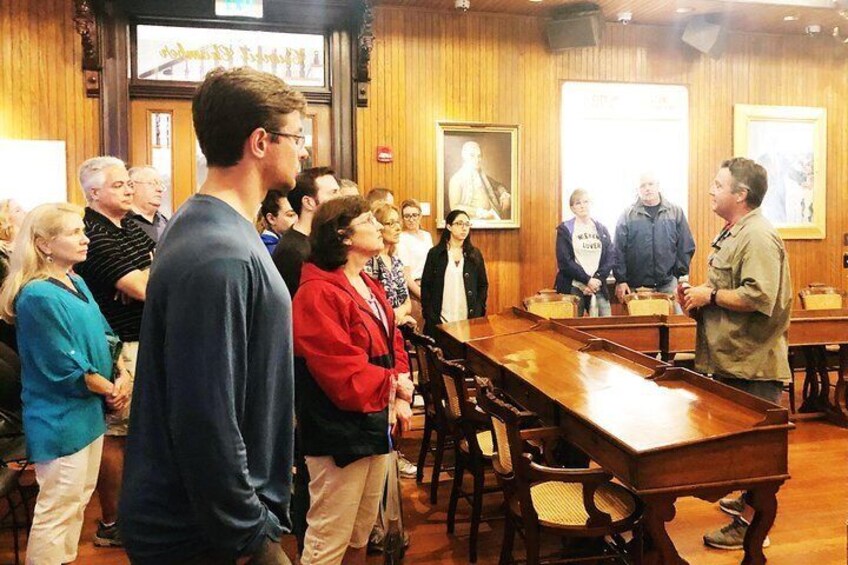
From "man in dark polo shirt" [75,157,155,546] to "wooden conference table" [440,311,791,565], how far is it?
5.71 feet

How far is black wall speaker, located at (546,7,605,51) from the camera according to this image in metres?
6.80

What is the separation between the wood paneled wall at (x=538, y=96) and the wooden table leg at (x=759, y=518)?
4823mm

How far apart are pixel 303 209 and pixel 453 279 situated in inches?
108

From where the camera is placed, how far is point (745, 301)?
3160 mm

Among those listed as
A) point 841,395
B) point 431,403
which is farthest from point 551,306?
point 841,395

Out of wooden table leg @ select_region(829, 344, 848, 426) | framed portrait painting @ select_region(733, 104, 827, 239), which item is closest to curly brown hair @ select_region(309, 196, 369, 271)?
wooden table leg @ select_region(829, 344, 848, 426)

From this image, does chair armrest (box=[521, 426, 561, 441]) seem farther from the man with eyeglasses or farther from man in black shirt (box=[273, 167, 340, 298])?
the man with eyeglasses

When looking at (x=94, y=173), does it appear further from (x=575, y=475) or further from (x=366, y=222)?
(x=575, y=475)

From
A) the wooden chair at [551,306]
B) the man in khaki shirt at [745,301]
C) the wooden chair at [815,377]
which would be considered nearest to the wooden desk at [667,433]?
the man in khaki shirt at [745,301]

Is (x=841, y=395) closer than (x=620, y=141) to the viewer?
Yes

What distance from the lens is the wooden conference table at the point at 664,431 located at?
214cm

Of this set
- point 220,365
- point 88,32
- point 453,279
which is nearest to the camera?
point 220,365

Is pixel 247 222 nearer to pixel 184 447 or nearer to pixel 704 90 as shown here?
pixel 184 447

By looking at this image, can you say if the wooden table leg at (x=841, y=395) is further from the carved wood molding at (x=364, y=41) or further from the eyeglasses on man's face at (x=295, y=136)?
the eyeglasses on man's face at (x=295, y=136)
